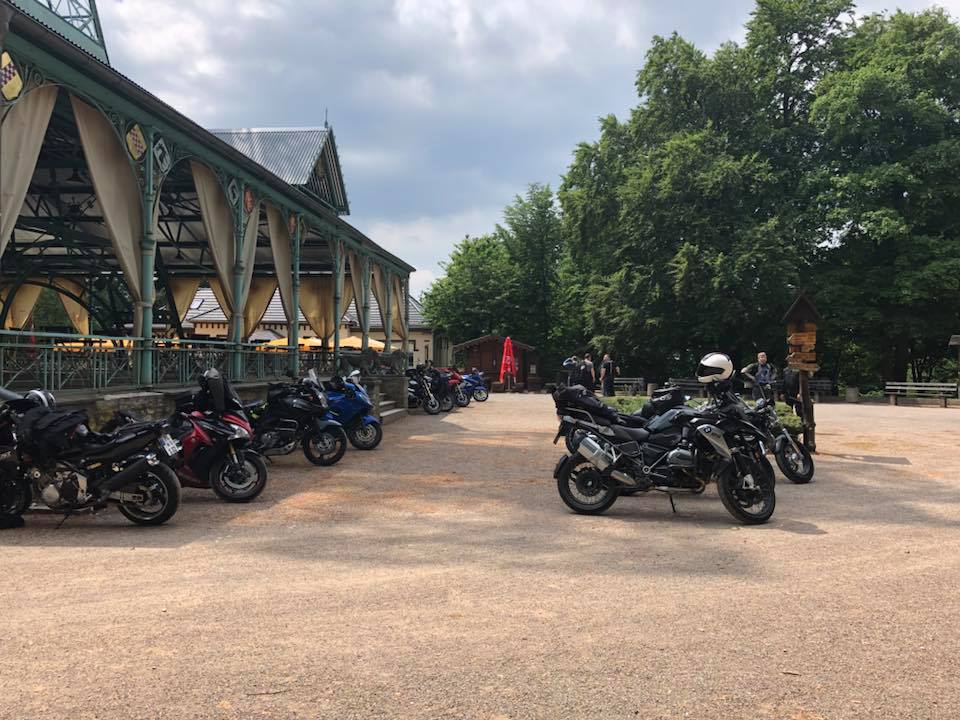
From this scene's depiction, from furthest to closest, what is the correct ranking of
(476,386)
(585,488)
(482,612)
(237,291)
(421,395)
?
(476,386), (421,395), (237,291), (585,488), (482,612)

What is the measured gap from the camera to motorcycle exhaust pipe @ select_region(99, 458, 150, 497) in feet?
19.1

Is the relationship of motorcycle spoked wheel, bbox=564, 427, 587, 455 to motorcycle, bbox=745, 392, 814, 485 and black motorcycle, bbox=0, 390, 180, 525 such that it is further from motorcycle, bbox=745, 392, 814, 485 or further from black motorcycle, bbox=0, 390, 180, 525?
black motorcycle, bbox=0, 390, 180, 525

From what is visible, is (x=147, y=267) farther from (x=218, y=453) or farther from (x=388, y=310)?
(x=388, y=310)

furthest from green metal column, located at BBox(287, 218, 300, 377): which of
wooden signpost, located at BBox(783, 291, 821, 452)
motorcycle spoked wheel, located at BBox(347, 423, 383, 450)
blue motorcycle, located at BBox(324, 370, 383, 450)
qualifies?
wooden signpost, located at BBox(783, 291, 821, 452)

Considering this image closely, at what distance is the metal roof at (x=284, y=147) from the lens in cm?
2478

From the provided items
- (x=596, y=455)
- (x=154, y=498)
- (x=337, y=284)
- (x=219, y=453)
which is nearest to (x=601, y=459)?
(x=596, y=455)

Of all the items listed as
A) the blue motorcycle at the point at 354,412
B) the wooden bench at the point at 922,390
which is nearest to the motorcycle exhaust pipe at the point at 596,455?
the blue motorcycle at the point at 354,412

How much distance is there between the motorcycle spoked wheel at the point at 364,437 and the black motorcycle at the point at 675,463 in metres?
5.07

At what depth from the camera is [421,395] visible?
768 inches

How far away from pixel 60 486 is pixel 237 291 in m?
8.03

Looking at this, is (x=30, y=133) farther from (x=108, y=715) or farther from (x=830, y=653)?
(x=830, y=653)

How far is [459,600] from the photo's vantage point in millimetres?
4078

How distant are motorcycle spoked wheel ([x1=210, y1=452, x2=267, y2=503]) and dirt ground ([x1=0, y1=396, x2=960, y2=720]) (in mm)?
199

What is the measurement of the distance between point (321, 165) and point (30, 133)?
769 inches
